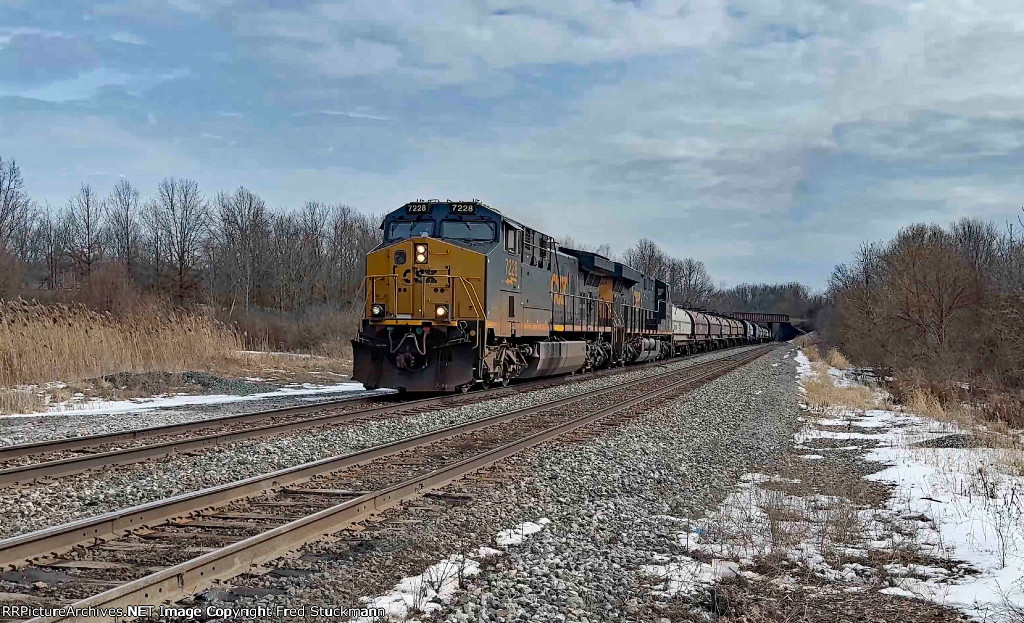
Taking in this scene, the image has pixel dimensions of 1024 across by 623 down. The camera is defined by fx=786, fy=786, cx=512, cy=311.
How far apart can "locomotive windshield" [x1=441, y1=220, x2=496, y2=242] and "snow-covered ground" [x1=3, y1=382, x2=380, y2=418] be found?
4334 mm

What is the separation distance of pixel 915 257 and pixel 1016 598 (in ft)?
77.1

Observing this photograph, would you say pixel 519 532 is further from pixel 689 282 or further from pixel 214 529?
pixel 689 282

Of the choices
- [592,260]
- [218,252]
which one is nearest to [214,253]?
[218,252]

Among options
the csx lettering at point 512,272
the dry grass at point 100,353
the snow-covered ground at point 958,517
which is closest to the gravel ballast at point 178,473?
the csx lettering at point 512,272

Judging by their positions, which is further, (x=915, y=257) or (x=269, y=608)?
(x=915, y=257)

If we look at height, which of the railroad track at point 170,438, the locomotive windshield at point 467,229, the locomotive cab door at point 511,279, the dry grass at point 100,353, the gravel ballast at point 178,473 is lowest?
the gravel ballast at point 178,473

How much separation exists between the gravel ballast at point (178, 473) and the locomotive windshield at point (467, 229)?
17.6 feet

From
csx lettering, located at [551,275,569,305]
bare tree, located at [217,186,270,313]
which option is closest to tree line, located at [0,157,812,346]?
bare tree, located at [217,186,270,313]

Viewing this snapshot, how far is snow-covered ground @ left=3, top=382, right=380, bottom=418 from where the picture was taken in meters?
A: 12.8

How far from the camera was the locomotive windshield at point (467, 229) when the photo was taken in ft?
53.9

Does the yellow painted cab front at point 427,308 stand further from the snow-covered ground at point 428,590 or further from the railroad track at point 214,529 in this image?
the snow-covered ground at point 428,590

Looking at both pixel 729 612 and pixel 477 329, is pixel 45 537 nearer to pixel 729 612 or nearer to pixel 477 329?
pixel 729 612

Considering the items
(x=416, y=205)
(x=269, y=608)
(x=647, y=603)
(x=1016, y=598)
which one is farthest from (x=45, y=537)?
(x=416, y=205)

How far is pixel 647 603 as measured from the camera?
14.6 feet
